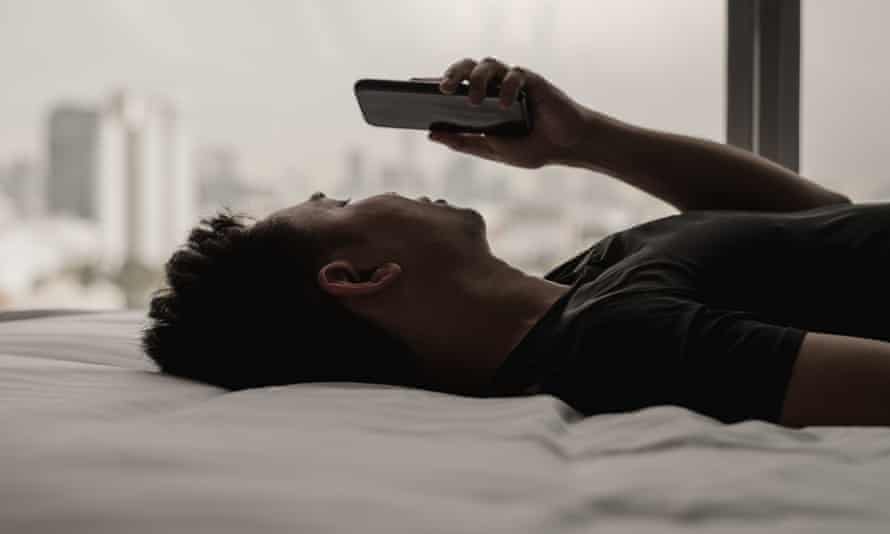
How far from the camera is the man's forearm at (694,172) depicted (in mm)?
1266

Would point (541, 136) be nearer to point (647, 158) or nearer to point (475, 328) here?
point (647, 158)

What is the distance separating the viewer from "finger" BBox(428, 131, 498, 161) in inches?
50.8

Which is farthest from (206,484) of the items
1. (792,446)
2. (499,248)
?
(499,248)

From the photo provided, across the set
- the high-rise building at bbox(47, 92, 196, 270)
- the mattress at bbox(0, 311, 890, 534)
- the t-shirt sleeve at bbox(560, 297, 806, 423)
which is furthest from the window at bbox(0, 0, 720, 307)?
the mattress at bbox(0, 311, 890, 534)

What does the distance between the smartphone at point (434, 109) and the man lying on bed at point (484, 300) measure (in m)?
0.06

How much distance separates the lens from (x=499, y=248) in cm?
217

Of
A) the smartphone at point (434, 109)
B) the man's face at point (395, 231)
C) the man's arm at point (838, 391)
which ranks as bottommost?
the man's arm at point (838, 391)

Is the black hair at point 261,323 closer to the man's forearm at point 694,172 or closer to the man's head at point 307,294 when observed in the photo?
the man's head at point 307,294

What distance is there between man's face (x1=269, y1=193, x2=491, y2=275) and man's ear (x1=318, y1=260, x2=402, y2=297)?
0.05 feet

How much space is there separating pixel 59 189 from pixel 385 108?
1578 mm

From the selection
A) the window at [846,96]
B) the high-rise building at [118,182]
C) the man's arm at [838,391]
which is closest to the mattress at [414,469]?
the man's arm at [838,391]

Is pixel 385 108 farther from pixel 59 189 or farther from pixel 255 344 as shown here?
pixel 59 189

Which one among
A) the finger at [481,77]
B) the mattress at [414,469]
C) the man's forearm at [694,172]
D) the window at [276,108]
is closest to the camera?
Result: the mattress at [414,469]

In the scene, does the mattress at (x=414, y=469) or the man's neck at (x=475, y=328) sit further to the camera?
the man's neck at (x=475, y=328)
